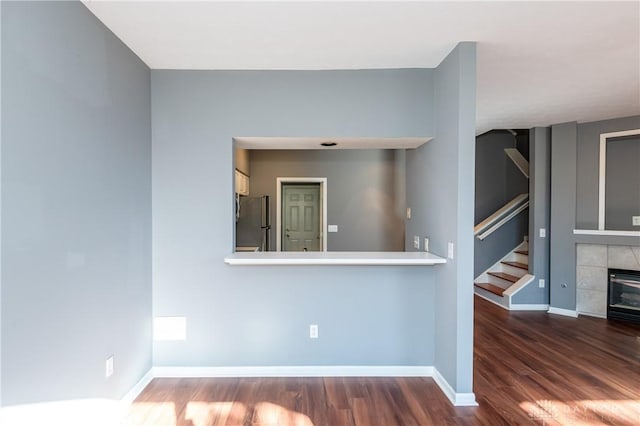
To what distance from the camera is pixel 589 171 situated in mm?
3957

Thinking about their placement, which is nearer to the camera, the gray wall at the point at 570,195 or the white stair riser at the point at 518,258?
the gray wall at the point at 570,195

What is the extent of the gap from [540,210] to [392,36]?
3484 mm

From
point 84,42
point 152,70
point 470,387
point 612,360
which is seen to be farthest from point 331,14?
point 612,360

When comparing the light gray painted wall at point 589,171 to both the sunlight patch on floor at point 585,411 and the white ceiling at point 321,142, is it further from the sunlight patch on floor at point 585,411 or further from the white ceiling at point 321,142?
the white ceiling at point 321,142

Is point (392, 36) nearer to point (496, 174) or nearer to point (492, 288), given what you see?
point (492, 288)

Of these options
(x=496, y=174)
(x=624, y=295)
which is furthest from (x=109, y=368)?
(x=496, y=174)

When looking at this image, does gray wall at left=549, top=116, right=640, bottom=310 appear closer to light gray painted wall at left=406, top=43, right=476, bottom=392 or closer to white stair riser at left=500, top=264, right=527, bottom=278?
white stair riser at left=500, top=264, right=527, bottom=278

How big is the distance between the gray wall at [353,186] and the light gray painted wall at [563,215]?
2.07 meters

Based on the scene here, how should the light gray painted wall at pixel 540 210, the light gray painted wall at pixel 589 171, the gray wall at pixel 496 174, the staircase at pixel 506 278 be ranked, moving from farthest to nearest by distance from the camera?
the gray wall at pixel 496 174
the staircase at pixel 506 278
the light gray painted wall at pixel 540 210
the light gray painted wall at pixel 589 171

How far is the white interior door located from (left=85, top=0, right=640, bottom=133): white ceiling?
3332mm

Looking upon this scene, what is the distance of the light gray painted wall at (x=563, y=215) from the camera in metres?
4.03

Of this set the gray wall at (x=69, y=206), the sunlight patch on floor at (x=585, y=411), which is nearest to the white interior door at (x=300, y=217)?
the gray wall at (x=69, y=206)

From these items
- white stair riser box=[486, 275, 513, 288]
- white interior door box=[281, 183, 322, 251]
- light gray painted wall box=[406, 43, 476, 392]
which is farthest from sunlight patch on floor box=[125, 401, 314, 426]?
white stair riser box=[486, 275, 513, 288]

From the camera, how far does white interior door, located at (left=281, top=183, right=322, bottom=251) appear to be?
18.8 feet
